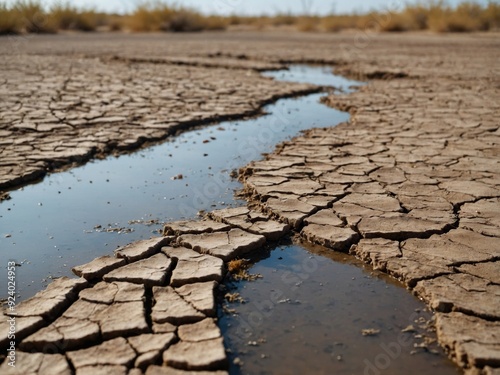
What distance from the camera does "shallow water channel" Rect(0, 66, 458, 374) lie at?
2156 millimetres

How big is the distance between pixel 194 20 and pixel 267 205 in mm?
19253

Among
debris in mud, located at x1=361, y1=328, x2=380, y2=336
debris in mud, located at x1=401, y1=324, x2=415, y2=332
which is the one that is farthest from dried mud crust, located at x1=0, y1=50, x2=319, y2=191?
debris in mud, located at x1=401, y1=324, x2=415, y2=332

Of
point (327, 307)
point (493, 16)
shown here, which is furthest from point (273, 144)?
point (493, 16)

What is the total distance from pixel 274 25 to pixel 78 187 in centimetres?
2217

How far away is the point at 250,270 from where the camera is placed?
2.84 metres

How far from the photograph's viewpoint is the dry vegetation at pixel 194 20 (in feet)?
61.2

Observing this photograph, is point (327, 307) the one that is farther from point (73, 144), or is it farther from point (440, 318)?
point (73, 144)

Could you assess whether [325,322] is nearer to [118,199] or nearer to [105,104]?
[118,199]

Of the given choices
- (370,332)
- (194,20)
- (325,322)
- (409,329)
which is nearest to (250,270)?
(325,322)

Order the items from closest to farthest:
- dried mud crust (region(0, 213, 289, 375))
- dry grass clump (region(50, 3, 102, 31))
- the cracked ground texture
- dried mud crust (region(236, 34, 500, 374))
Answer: dried mud crust (region(0, 213, 289, 375)) → the cracked ground texture → dried mud crust (region(236, 34, 500, 374)) → dry grass clump (region(50, 3, 102, 31))

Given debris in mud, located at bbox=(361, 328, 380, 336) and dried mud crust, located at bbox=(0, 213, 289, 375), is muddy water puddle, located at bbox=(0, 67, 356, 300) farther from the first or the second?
debris in mud, located at bbox=(361, 328, 380, 336)

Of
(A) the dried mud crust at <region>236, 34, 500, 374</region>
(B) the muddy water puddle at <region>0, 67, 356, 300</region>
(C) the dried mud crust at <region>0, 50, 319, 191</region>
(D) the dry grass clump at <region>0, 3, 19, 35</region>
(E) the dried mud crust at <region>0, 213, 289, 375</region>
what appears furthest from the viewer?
(D) the dry grass clump at <region>0, 3, 19, 35</region>

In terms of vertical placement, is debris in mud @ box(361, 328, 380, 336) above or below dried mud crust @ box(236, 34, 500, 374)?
below

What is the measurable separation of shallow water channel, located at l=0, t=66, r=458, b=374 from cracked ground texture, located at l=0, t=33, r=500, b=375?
0.13m
